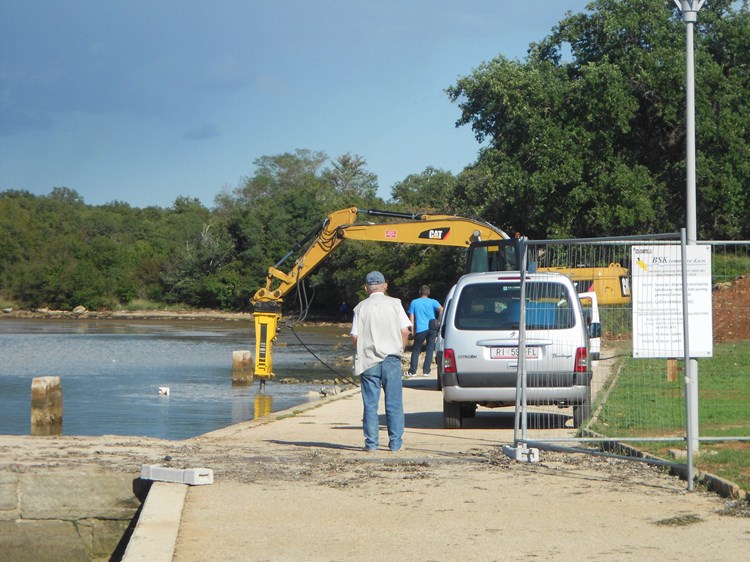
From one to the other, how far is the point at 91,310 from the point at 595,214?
229ft

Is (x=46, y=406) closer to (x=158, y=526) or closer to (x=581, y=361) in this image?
(x=581, y=361)

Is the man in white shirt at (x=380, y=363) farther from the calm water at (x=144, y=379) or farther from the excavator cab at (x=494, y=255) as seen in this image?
the excavator cab at (x=494, y=255)

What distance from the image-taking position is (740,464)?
1009 cm

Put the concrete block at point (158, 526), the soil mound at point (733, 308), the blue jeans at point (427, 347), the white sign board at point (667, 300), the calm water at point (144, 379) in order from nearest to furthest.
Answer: the concrete block at point (158, 526) → the white sign board at point (667, 300) → the soil mound at point (733, 308) → the calm water at point (144, 379) → the blue jeans at point (427, 347)

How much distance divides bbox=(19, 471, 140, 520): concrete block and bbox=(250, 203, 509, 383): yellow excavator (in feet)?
55.4

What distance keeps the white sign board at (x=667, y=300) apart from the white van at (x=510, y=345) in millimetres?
2255

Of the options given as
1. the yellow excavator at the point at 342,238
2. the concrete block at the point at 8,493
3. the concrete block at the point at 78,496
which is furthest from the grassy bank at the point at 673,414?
the yellow excavator at the point at 342,238

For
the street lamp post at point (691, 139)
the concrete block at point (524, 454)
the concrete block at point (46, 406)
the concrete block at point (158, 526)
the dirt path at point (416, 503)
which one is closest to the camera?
the concrete block at point (158, 526)

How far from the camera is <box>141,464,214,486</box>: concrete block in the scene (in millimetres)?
9219

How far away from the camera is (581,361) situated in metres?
13.4

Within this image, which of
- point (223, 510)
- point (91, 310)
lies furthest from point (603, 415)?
point (91, 310)

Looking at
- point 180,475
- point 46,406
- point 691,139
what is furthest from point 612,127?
point 180,475

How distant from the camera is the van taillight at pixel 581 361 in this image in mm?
13336

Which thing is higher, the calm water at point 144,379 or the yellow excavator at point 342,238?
the yellow excavator at point 342,238
